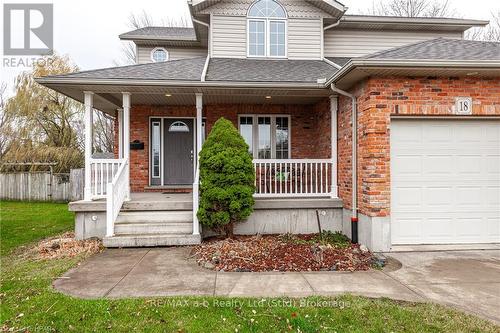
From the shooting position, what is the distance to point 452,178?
615 centimetres

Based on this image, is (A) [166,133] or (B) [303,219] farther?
(A) [166,133]

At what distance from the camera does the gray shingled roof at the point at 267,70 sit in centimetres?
750

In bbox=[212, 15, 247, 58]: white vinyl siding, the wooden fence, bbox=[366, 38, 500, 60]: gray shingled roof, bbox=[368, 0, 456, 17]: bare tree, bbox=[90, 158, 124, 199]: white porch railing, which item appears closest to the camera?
bbox=[366, 38, 500, 60]: gray shingled roof

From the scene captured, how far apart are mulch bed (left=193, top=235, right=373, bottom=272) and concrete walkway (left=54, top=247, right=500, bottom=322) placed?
226mm

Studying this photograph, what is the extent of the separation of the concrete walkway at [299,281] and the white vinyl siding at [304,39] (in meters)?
6.82

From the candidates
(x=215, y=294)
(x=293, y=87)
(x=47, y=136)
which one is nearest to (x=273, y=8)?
(x=293, y=87)

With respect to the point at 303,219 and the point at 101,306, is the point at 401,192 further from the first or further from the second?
the point at 101,306

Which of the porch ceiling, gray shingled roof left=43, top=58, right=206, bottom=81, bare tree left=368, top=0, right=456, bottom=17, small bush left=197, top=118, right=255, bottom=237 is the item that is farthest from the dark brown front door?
bare tree left=368, top=0, right=456, bottom=17

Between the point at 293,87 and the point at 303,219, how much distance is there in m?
2.94

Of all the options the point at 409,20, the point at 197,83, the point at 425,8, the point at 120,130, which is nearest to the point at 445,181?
the point at 197,83

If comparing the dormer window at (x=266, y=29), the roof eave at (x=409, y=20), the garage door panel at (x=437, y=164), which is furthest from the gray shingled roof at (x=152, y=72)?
the roof eave at (x=409, y=20)

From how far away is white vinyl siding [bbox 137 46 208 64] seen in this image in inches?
454

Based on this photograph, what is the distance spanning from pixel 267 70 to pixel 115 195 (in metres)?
4.82

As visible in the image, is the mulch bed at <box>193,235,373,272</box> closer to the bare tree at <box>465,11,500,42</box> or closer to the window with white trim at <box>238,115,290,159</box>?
the window with white trim at <box>238,115,290,159</box>
